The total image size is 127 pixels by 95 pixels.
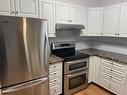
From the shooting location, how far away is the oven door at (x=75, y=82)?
2.41m

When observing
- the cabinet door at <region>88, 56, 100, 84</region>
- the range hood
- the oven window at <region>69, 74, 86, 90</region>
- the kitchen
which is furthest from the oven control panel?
the oven window at <region>69, 74, 86, 90</region>

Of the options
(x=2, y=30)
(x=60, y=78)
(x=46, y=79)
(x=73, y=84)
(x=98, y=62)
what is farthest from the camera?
(x=98, y=62)

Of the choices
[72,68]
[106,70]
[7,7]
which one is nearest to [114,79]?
[106,70]

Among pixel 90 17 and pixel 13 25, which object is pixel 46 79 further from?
pixel 90 17

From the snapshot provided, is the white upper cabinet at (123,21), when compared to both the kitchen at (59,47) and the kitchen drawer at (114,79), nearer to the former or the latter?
the kitchen at (59,47)

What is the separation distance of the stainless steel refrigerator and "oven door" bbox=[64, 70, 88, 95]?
27.9 inches

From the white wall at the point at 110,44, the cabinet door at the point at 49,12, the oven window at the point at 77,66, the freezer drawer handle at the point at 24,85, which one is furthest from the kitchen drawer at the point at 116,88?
the cabinet door at the point at 49,12

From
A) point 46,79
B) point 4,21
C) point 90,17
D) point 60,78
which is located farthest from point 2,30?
point 90,17

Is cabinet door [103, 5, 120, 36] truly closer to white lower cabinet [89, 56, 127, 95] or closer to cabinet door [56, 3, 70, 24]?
white lower cabinet [89, 56, 127, 95]

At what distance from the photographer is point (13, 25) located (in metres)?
1.46

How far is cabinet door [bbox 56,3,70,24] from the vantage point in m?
2.39

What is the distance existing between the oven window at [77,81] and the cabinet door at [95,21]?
3.91 feet

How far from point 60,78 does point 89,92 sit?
35.5 inches

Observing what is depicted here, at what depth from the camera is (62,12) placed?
8.04 ft
